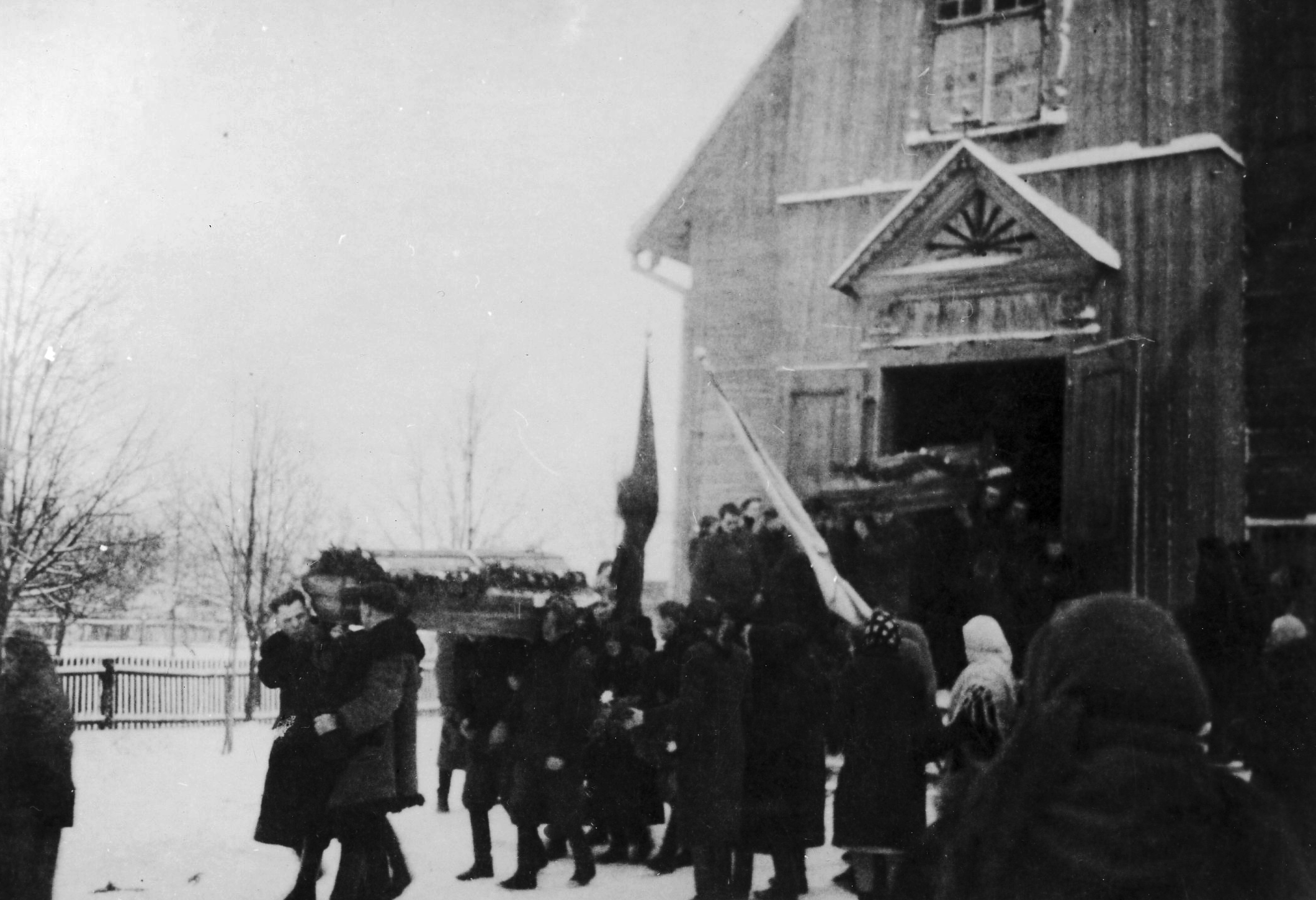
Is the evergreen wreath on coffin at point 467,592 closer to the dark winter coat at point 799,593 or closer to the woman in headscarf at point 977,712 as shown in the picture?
the dark winter coat at point 799,593

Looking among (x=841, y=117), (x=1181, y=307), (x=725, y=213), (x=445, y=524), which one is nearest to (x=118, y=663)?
(x=445, y=524)

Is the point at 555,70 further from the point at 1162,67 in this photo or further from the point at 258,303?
the point at 1162,67

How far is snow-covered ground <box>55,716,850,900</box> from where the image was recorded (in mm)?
7422

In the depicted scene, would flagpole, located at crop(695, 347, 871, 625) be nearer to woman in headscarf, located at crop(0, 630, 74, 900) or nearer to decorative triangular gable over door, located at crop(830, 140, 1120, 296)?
decorative triangular gable over door, located at crop(830, 140, 1120, 296)

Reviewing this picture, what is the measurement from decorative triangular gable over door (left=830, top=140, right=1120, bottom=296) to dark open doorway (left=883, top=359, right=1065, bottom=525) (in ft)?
4.16

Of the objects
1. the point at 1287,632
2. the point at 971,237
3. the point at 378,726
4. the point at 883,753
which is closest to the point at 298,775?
the point at 378,726

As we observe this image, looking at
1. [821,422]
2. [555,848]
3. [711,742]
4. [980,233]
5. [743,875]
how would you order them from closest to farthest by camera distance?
1. [711,742]
2. [743,875]
3. [555,848]
4. [980,233]
5. [821,422]

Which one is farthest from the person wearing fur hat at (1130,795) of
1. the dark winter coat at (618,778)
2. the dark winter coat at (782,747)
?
the dark winter coat at (618,778)

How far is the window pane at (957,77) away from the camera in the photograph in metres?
9.94

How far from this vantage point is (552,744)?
749 cm

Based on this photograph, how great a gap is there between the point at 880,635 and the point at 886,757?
1.86 ft

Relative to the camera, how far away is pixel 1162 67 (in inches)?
363

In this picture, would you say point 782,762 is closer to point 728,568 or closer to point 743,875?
point 743,875

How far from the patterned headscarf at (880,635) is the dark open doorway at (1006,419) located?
480 cm
